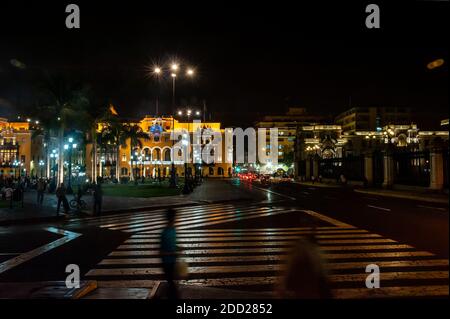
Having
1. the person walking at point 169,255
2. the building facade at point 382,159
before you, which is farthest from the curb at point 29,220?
the building facade at point 382,159

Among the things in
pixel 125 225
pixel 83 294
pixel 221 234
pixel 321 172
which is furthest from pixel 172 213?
pixel 321 172

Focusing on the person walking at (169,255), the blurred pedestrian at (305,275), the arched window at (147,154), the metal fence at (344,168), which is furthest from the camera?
the arched window at (147,154)

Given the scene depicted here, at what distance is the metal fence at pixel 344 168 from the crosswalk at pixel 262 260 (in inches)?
1518

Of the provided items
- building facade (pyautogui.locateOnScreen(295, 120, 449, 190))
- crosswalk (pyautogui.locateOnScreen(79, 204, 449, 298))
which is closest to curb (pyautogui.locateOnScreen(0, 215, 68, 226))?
crosswalk (pyautogui.locateOnScreen(79, 204, 449, 298))

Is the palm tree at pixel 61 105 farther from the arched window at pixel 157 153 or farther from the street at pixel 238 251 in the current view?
the arched window at pixel 157 153

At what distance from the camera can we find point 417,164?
1416 inches

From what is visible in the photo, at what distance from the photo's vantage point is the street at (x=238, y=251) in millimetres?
7215

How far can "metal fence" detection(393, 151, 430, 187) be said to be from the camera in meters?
34.1

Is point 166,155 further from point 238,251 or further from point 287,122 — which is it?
point 238,251

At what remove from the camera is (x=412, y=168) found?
36.9 metres

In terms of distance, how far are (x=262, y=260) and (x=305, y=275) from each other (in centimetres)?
647
